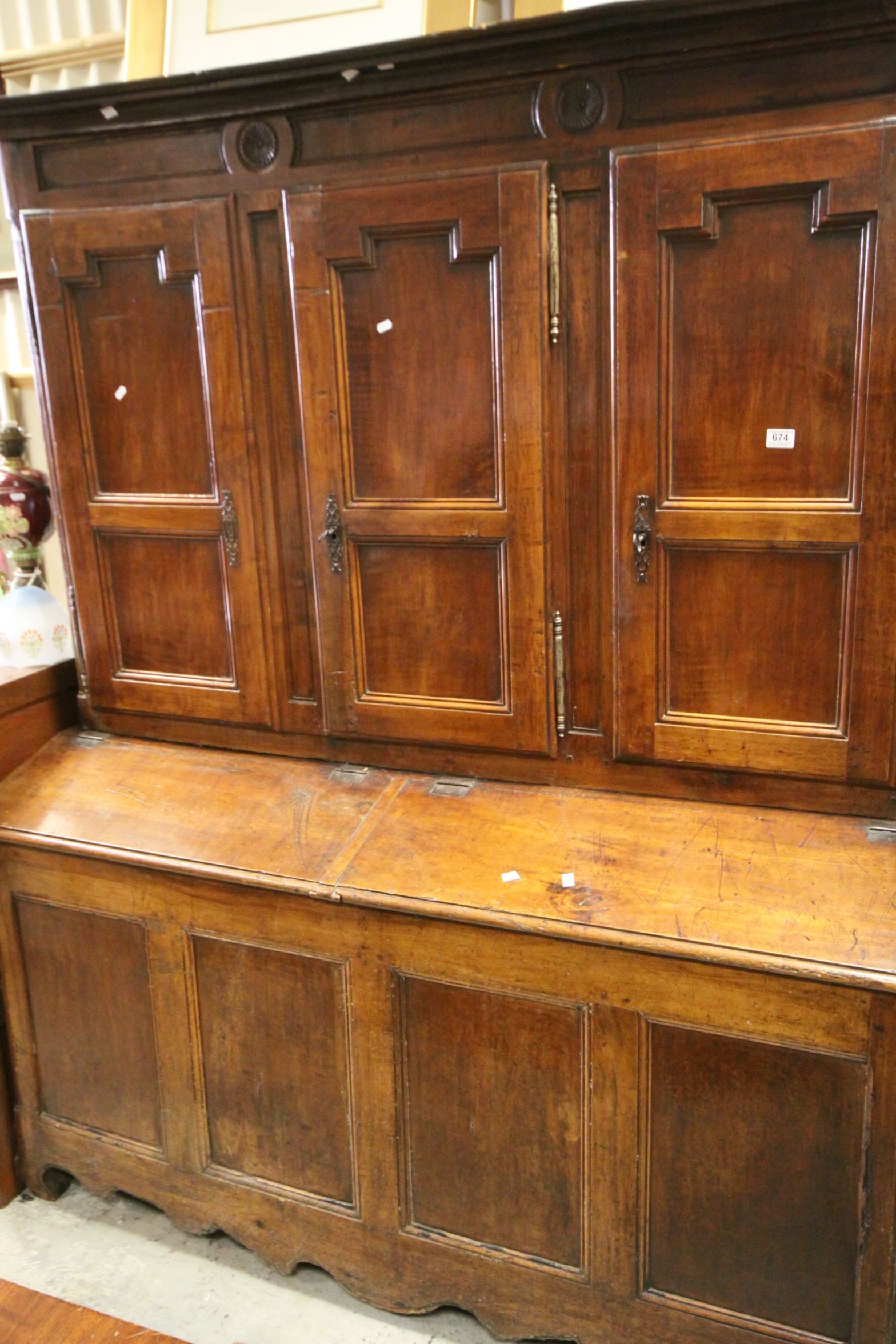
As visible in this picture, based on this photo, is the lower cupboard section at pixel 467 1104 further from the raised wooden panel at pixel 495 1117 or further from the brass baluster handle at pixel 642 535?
the brass baluster handle at pixel 642 535

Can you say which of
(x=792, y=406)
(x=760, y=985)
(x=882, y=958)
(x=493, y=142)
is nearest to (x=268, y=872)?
(x=760, y=985)

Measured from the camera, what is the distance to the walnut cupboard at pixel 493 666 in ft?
5.33

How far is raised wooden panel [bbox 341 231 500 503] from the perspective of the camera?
1.84 metres

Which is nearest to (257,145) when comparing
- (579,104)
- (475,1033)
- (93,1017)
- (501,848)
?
(579,104)

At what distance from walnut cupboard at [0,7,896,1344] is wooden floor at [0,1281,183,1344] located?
2.08 ft

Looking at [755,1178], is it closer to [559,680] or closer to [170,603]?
[559,680]

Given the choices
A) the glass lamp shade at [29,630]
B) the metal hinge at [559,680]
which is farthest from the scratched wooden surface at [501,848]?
the glass lamp shade at [29,630]

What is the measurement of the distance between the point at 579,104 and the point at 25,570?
1.59m

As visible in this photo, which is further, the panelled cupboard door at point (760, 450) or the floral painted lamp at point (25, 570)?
the floral painted lamp at point (25, 570)

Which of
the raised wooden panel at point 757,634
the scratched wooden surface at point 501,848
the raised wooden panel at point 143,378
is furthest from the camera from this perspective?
the raised wooden panel at point 143,378

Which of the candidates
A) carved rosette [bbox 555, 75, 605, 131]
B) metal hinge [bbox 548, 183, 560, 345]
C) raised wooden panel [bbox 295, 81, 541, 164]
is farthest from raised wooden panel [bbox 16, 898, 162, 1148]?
carved rosette [bbox 555, 75, 605, 131]

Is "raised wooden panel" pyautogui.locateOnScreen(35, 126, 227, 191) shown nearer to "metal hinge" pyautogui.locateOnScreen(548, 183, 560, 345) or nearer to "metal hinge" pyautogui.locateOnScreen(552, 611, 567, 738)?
"metal hinge" pyautogui.locateOnScreen(548, 183, 560, 345)

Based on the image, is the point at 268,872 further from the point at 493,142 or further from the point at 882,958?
the point at 493,142

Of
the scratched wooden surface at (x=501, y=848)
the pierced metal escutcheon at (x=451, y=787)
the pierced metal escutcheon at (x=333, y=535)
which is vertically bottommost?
the scratched wooden surface at (x=501, y=848)
